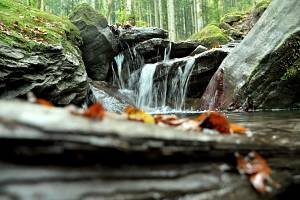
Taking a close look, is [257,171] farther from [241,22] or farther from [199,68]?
[241,22]

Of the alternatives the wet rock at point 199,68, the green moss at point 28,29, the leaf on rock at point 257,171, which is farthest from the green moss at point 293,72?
the leaf on rock at point 257,171

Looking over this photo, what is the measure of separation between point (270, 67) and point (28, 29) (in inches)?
218

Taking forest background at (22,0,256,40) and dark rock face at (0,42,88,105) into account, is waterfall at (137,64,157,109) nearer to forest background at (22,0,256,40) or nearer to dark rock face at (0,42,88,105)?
dark rock face at (0,42,88,105)

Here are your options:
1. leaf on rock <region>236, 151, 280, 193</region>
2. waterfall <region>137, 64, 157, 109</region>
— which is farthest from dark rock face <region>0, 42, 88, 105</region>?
leaf on rock <region>236, 151, 280, 193</region>

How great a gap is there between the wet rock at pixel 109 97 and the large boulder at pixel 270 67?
11.0 feet

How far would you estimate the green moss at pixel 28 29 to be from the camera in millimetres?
6863

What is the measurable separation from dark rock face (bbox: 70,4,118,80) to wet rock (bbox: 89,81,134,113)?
2.13ft

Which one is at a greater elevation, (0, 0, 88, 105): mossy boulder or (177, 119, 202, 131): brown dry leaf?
(0, 0, 88, 105): mossy boulder

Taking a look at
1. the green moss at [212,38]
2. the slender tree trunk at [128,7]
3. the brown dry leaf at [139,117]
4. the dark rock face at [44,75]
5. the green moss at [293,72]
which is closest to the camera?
the brown dry leaf at [139,117]

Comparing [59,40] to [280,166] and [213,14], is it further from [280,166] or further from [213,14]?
[213,14]

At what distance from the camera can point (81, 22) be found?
38.5 ft

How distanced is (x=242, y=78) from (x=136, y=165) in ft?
22.5

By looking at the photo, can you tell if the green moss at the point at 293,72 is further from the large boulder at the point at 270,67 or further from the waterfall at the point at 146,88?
the waterfall at the point at 146,88

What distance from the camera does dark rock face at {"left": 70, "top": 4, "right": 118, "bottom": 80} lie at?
11.7m
